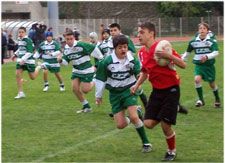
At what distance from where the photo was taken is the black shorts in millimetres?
7344

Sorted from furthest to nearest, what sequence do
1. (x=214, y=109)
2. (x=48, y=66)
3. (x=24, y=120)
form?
1. (x=48, y=66)
2. (x=214, y=109)
3. (x=24, y=120)

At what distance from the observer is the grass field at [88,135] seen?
7.72m

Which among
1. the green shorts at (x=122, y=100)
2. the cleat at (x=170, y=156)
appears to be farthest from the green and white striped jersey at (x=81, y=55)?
the cleat at (x=170, y=156)

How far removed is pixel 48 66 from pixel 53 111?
182 inches

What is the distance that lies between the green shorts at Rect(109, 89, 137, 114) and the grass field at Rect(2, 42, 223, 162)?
1.88ft

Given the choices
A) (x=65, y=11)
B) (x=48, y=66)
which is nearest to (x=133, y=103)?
(x=48, y=66)

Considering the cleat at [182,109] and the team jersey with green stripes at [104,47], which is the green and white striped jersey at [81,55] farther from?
the cleat at [182,109]

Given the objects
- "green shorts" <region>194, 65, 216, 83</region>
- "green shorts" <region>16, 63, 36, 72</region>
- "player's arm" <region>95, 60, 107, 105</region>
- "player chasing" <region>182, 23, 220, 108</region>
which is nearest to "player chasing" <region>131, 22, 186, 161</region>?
"player's arm" <region>95, 60, 107, 105</region>

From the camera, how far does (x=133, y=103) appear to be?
26.9 feet

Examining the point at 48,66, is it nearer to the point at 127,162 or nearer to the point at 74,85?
the point at 74,85

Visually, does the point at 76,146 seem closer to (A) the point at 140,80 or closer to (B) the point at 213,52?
(A) the point at 140,80

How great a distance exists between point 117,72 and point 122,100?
0.41 meters

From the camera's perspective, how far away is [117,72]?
8297 mm

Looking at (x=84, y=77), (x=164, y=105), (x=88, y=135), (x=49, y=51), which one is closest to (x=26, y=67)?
(x=49, y=51)
